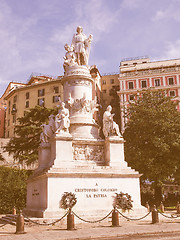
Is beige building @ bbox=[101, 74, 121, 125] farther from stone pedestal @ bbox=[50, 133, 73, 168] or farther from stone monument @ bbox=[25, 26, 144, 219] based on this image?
stone pedestal @ bbox=[50, 133, 73, 168]

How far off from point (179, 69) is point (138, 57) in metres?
13.9

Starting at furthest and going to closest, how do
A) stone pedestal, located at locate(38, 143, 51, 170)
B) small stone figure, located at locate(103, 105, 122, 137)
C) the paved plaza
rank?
stone pedestal, located at locate(38, 143, 51, 170)
small stone figure, located at locate(103, 105, 122, 137)
the paved plaza

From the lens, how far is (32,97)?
212 ft

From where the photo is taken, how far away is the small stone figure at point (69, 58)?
19.8m

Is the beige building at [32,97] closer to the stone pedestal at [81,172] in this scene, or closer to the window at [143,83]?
the window at [143,83]

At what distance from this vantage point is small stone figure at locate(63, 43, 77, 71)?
19750 mm

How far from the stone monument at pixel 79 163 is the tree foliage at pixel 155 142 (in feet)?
33.5

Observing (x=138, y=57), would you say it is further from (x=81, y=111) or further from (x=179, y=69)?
(x=81, y=111)

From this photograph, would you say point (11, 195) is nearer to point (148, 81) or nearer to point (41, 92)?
point (41, 92)

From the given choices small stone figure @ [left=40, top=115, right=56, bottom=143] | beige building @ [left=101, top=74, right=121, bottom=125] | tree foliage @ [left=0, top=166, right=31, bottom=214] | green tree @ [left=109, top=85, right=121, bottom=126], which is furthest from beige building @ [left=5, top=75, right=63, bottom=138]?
small stone figure @ [left=40, top=115, right=56, bottom=143]

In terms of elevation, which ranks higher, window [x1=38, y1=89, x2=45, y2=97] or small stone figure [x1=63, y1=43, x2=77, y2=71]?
window [x1=38, y1=89, x2=45, y2=97]

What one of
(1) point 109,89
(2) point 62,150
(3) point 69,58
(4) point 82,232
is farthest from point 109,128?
(1) point 109,89

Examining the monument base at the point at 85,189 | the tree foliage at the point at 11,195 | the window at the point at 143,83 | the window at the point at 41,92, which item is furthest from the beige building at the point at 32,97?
the monument base at the point at 85,189

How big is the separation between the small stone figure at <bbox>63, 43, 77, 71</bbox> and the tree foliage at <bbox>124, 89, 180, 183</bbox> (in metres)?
11.0
